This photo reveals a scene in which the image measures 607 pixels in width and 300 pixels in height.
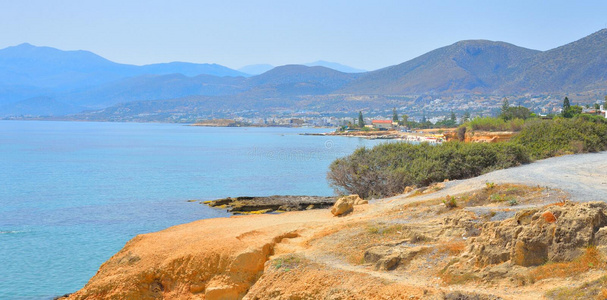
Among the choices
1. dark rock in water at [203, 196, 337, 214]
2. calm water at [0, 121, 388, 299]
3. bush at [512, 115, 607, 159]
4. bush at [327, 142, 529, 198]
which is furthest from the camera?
dark rock in water at [203, 196, 337, 214]

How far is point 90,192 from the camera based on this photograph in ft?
126

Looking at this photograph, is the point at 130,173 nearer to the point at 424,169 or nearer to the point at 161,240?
the point at 424,169

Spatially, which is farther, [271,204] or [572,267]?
[271,204]

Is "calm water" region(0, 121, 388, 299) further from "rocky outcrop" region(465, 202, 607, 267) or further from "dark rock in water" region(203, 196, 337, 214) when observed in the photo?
"rocky outcrop" region(465, 202, 607, 267)

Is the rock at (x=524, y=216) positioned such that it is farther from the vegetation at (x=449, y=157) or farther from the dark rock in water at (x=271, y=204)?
the dark rock in water at (x=271, y=204)

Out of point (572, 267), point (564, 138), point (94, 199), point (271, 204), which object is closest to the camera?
point (572, 267)

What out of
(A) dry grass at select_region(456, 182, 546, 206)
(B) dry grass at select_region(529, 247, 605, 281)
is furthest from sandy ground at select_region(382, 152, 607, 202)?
(B) dry grass at select_region(529, 247, 605, 281)

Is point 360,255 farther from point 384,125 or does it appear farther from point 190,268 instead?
point 384,125

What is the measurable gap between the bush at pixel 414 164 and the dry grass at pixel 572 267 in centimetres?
1446

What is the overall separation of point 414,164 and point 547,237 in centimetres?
1570

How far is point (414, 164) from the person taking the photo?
24516mm

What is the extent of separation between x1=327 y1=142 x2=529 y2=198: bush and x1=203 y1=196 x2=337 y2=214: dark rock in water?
7.84 feet

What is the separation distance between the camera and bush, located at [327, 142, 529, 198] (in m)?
23.0

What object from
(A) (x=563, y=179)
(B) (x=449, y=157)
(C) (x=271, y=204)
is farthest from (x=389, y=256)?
(C) (x=271, y=204)
